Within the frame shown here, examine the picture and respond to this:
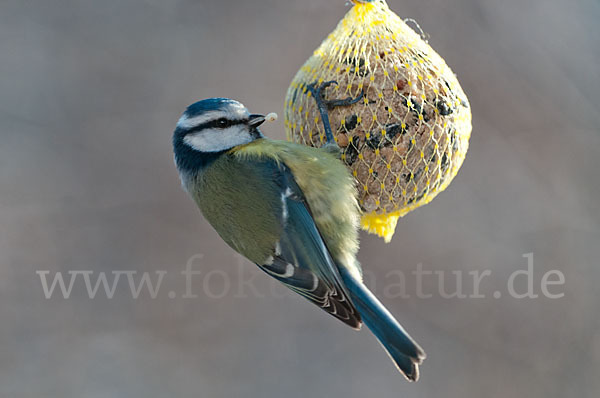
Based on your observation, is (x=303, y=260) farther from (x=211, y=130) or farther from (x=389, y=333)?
(x=211, y=130)

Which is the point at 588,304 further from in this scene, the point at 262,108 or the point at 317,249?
the point at 317,249

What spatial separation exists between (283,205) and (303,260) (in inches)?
8.0

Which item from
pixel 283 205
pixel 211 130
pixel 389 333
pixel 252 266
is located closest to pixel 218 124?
pixel 211 130

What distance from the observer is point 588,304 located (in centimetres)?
479

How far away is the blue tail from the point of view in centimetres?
221

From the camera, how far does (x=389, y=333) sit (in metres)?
2.24

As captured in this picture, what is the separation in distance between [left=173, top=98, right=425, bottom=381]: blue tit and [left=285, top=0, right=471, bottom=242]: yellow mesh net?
0.12m

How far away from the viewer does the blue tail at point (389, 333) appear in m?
2.21

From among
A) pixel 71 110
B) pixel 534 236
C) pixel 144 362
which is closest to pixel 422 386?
pixel 534 236

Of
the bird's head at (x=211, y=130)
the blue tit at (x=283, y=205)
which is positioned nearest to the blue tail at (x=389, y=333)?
the blue tit at (x=283, y=205)

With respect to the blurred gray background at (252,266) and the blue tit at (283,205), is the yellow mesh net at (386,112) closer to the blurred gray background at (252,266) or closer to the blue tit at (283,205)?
the blue tit at (283,205)

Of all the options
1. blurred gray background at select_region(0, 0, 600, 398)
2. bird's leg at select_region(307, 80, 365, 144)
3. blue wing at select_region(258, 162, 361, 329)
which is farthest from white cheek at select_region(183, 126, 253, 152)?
blurred gray background at select_region(0, 0, 600, 398)

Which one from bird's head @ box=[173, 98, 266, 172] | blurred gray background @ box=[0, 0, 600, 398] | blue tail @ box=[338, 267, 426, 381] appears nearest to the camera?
blue tail @ box=[338, 267, 426, 381]

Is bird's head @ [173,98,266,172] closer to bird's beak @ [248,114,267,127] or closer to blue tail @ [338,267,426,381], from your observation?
bird's beak @ [248,114,267,127]
